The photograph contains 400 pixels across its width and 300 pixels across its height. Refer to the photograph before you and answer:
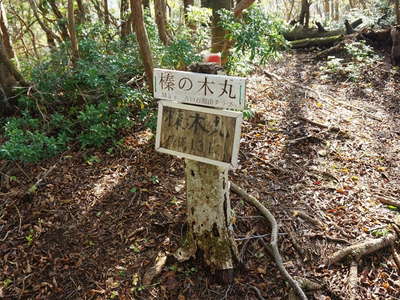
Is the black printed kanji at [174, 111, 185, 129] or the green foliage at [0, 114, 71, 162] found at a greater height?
the black printed kanji at [174, 111, 185, 129]

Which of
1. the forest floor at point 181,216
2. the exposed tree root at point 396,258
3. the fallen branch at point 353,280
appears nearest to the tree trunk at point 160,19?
the forest floor at point 181,216

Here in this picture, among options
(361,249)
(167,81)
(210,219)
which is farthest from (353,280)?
(167,81)

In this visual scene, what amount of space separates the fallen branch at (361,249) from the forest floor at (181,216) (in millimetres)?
71

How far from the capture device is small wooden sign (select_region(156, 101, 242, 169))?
2.15 m

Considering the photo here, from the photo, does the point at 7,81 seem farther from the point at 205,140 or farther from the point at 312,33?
the point at 312,33

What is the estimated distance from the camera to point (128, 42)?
554 cm

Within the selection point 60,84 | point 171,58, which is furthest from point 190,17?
point 60,84

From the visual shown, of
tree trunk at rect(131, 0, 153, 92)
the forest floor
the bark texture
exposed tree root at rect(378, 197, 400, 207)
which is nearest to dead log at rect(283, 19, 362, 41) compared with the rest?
the forest floor

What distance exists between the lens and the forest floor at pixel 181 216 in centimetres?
287

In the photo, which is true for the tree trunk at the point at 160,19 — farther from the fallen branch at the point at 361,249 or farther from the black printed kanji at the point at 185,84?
the fallen branch at the point at 361,249

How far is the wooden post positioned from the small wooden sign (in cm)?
22

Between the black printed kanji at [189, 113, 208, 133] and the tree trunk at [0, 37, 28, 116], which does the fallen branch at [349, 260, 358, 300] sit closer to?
the black printed kanji at [189, 113, 208, 133]

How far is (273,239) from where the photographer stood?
312 centimetres

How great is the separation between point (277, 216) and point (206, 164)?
1516mm
